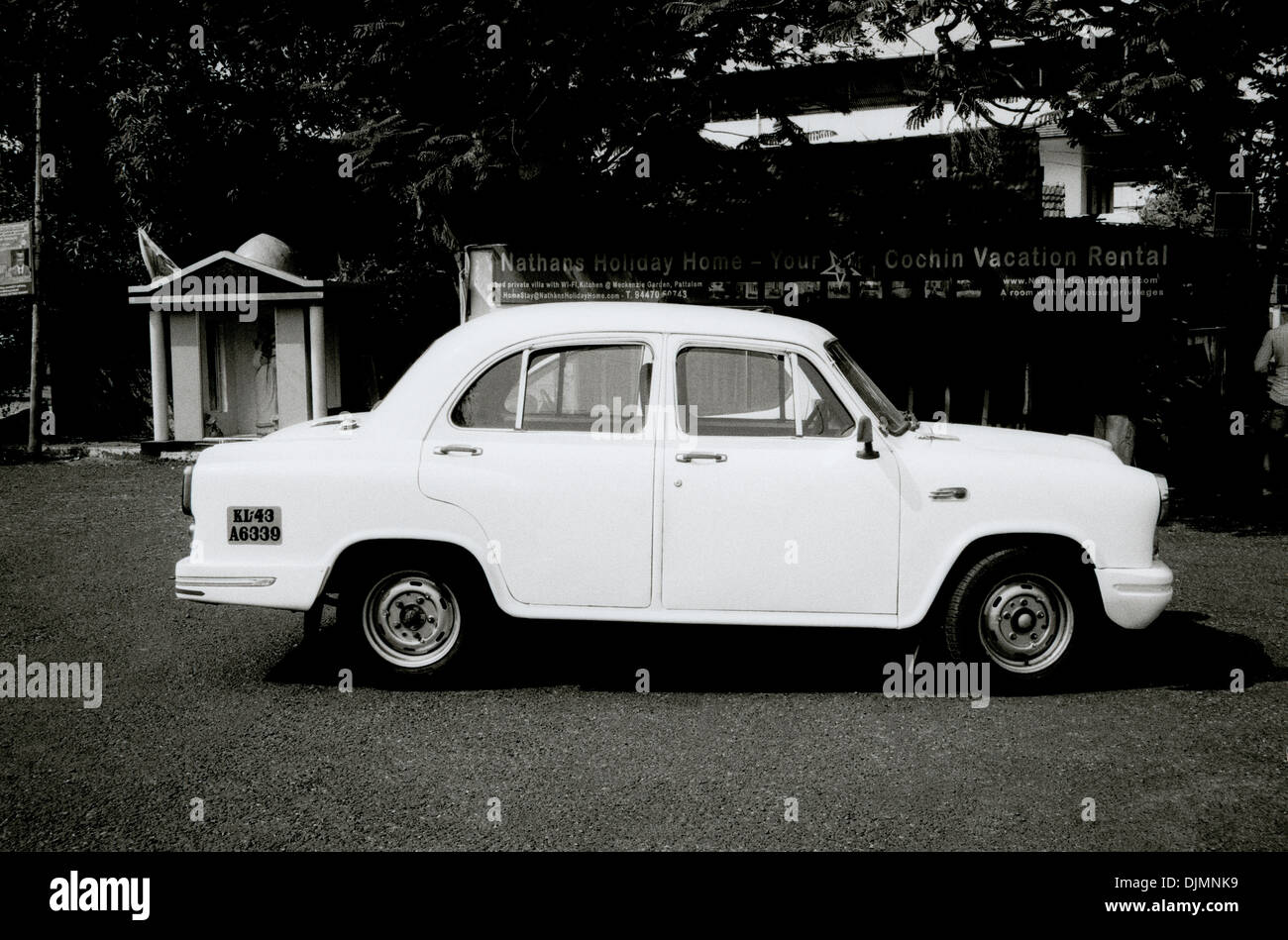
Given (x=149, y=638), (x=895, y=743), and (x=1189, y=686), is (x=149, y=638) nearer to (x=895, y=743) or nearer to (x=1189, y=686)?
(x=895, y=743)

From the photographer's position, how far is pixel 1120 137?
10.6 m

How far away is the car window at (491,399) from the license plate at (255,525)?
923 mm

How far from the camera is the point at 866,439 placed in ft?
17.9

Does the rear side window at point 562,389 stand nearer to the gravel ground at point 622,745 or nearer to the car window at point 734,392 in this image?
the car window at point 734,392

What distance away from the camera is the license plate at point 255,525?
562 centimetres

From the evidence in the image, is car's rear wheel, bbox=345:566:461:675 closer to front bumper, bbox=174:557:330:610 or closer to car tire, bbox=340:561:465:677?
car tire, bbox=340:561:465:677

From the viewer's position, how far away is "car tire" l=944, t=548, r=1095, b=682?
5.62 metres

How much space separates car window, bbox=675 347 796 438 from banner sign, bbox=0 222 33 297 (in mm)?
13767

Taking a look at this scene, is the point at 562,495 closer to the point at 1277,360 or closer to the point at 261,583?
the point at 261,583

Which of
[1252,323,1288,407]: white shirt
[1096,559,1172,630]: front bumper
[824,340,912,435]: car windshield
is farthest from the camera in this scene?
[1252,323,1288,407]: white shirt

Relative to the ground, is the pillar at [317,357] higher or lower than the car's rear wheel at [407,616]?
higher

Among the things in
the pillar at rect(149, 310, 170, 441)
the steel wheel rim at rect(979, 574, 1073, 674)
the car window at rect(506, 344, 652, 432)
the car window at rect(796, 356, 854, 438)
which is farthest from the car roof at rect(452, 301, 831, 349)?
the pillar at rect(149, 310, 170, 441)

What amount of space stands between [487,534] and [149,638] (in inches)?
95.3

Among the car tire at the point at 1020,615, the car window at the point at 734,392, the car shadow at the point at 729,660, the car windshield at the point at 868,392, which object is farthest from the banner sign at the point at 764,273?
the car tire at the point at 1020,615
